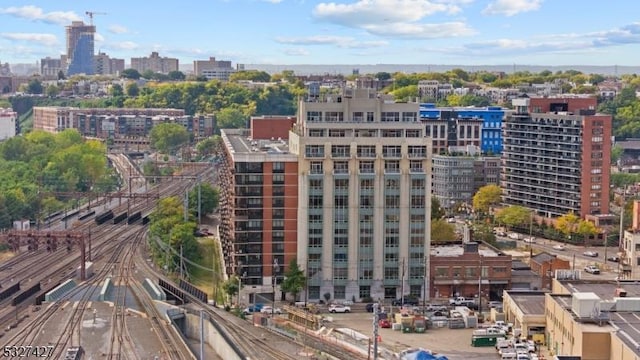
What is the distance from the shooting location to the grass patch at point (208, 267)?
3556cm

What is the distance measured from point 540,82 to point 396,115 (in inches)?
3491

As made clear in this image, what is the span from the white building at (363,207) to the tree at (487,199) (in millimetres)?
18475

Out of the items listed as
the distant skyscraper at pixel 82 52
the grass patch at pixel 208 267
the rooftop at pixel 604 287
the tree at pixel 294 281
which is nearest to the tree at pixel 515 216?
the grass patch at pixel 208 267

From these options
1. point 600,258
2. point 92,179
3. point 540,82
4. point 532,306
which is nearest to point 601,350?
point 532,306

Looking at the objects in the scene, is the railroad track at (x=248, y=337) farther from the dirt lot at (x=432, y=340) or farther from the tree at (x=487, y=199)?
the tree at (x=487, y=199)

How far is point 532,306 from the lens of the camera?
1140 inches

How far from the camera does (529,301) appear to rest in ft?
96.9

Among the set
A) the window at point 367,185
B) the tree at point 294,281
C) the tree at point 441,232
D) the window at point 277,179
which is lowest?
the tree at point 294,281

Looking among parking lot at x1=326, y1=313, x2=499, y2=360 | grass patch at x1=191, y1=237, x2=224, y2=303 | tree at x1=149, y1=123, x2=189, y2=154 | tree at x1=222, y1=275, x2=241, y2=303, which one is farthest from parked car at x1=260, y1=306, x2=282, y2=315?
tree at x1=149, y1=123, x2=189, y2=154

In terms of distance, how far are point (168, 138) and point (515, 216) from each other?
1570 inches

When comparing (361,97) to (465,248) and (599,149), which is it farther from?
(599,149)

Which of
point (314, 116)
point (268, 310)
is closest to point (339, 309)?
point (268, 310)

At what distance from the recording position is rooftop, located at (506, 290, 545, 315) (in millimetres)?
28452

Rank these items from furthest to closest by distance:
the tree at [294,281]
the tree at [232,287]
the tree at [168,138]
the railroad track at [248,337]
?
1. the tree at [168,138]
2. the tree at [232,287]
3. the tree at [294,281]
4. the railroad track at [248,337]
